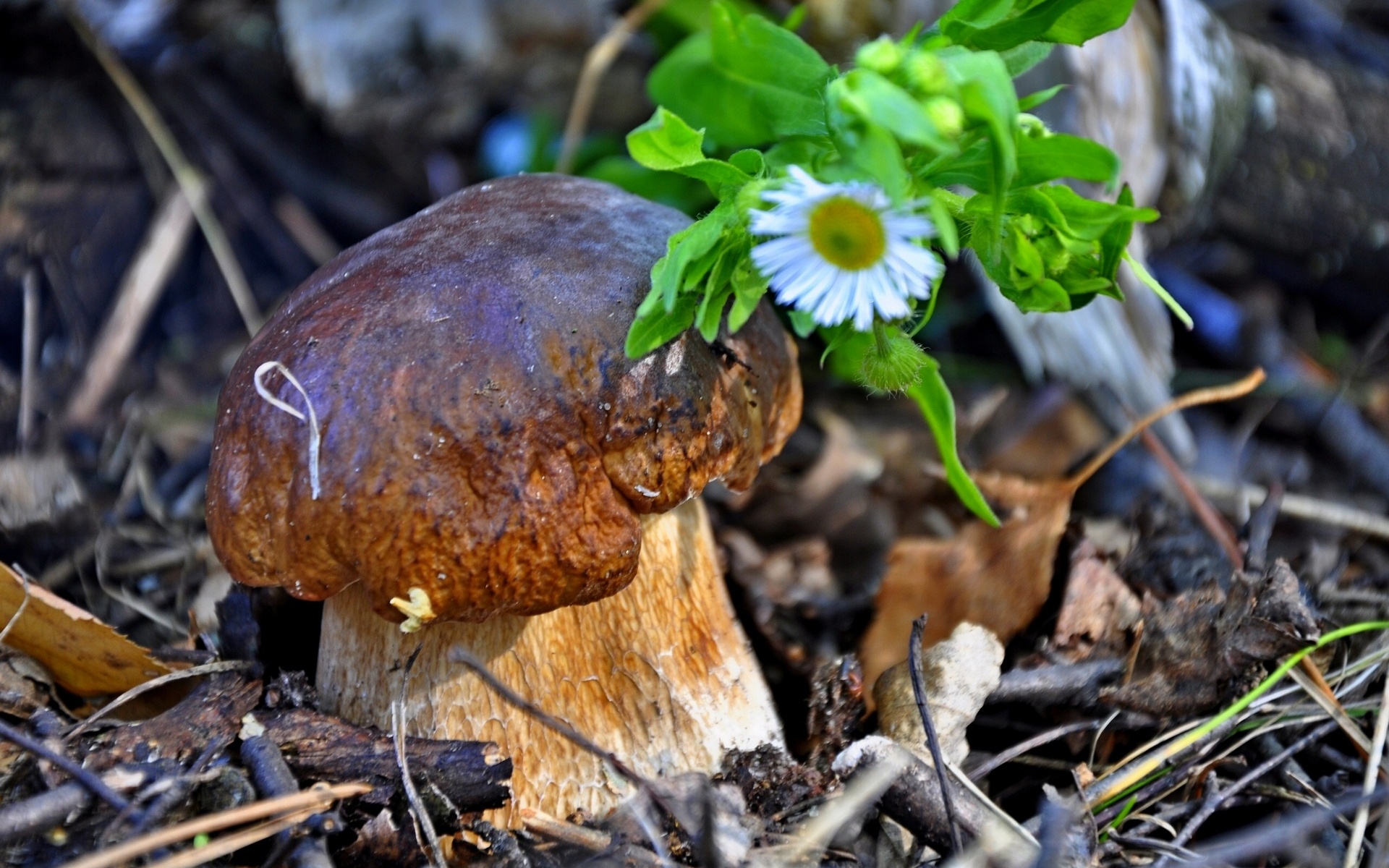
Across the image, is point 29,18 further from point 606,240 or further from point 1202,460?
point 1202,460

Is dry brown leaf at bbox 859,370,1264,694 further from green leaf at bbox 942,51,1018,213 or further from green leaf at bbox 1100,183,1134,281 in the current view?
green leaf at bbox 942,51,1018,213

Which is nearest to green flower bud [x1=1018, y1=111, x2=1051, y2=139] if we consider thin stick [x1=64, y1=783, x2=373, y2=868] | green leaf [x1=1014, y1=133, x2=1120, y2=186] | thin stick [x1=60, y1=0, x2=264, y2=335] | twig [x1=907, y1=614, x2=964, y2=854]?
green leaf [x1=1014, y1=133, x2=1120, y2=186]

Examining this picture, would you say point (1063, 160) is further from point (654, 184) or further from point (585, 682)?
point (654, 184)

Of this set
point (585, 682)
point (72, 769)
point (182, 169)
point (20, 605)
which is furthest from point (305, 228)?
point (72, 769)

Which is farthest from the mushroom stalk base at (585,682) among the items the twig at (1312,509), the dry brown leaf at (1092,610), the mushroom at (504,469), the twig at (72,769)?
the twig at (1312,509)

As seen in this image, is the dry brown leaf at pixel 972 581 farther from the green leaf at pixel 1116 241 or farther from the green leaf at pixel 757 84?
the green leaf at pixel 757 84

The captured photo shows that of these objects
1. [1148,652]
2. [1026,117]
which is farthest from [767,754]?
[1026,117]
